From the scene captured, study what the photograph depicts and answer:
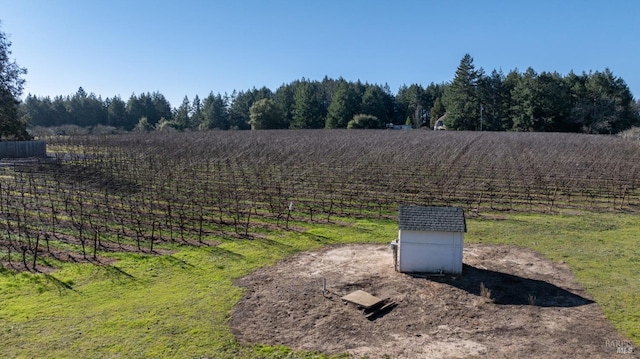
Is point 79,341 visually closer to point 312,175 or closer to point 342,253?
point 342,253

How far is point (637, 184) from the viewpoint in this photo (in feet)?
77.6

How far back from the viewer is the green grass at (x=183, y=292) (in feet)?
25.0

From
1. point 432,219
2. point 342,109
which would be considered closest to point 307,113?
point 342,109

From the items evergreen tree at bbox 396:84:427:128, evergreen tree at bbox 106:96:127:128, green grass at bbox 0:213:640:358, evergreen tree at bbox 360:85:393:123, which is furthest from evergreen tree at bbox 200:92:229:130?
green grass at bbox 0:213:640:358

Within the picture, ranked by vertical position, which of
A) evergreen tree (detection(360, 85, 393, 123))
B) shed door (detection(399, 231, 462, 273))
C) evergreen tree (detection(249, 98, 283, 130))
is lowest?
shed door (detection(399, 231, 462, 273))

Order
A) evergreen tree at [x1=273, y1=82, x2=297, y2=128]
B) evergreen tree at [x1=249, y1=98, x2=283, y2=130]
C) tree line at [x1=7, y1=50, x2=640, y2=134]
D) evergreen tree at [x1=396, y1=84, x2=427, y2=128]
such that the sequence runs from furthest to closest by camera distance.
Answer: evergreen tree at [x1=396, y1=84, x2=427, y2=128] → evergreen tree at [x1=273, y1=82, x2=297, y2=128] → evergreen tree at [x1=249, y1=98, x2=283, y2=130] → tree line at [x1=7, y1=50, x2=640, y2=134]

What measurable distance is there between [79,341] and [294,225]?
361 inches

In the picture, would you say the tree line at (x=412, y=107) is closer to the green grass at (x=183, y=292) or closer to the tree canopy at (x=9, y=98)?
the tree canopy at (x=9, y=98)

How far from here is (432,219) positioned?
11.0 meters

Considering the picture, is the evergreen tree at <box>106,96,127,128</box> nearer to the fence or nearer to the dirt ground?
the fence

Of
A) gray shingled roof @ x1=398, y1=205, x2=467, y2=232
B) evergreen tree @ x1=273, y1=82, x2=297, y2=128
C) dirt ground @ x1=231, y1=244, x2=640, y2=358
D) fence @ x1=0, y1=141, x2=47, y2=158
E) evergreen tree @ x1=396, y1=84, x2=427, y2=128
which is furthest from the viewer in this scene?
evergreen tree @ x1=396, y1=84, x2=427, y2=128

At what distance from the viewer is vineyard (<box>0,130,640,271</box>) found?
48.1ft

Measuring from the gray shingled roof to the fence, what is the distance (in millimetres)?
37603

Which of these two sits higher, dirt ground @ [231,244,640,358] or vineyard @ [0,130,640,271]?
vineyard @ [0,130,640,271]
